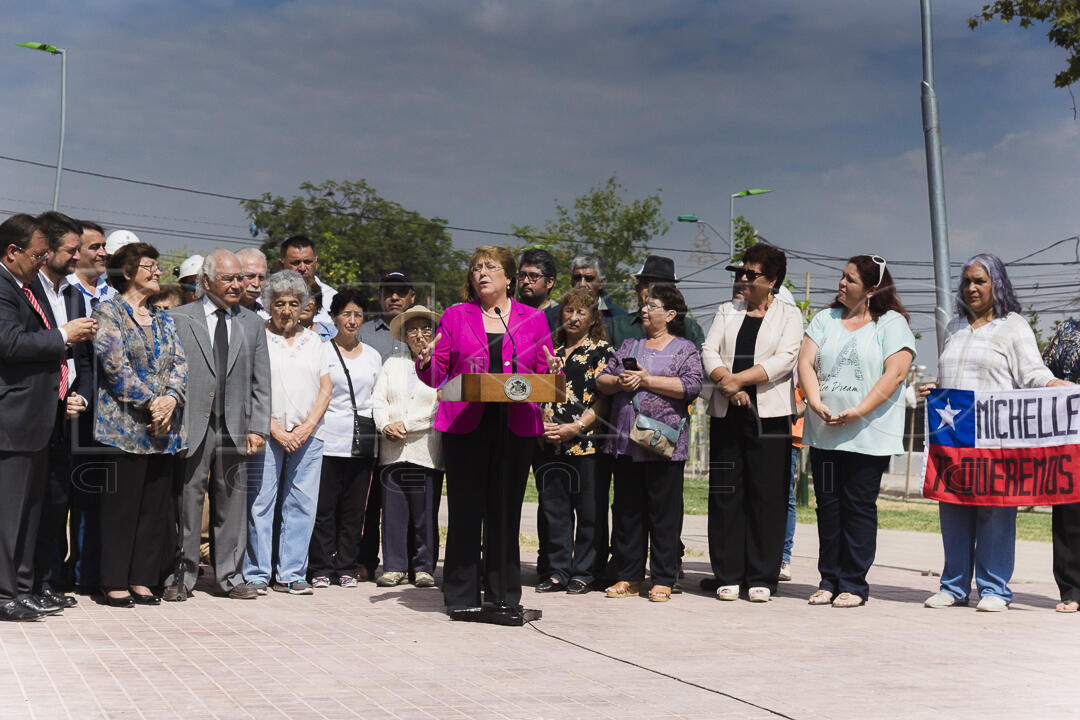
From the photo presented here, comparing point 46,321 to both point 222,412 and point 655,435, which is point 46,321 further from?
point 655,435

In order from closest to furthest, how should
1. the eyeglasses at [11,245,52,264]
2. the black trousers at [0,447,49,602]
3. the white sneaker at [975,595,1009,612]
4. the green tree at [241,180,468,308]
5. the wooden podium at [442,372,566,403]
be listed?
the wooden podium at [442,372,566,403] < the black trousers at [0,447,49,602] < the eyeglasses at [11,245,52,264] < the white sneaker at [975,595,1009,612] < the green tree at [241,180,468,308]

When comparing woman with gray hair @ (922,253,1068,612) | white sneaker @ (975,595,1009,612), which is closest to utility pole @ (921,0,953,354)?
woman with gray hair @ (922,253,1068,612)

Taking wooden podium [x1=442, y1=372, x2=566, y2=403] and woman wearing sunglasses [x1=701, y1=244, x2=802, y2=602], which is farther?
woman wearing sunglasses [x1=701, y1=244, x2=802, y2=602]

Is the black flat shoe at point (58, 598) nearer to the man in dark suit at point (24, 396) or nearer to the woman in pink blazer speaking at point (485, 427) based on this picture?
the man in dark suit at point (24, 396)

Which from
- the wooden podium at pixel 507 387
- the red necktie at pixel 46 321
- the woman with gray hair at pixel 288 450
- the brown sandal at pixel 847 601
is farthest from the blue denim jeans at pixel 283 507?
the brown sandal at pixel 847 601

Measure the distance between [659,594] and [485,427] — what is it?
1.90m

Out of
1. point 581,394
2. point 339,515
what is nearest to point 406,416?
point 339,515

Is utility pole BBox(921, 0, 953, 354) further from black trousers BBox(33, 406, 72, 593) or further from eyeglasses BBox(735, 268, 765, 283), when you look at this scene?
black trousers BBox(33, 406, 72, 593)

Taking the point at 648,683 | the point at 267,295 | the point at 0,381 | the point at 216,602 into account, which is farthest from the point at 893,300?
the point at 0,381

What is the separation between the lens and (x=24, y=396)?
6680mm

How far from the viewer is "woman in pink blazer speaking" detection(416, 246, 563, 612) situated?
23.3ft

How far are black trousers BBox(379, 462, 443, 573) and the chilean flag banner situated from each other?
364 centimetres

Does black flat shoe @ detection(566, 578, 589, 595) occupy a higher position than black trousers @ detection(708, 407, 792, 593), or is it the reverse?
black trousers @ detection(708, 407, 792, 593)

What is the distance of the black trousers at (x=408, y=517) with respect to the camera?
8742 mm
